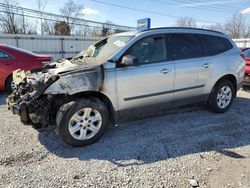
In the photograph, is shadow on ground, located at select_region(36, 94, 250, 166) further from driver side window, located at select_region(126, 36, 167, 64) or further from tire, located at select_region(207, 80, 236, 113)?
driver side window, located at select_region(126, 36, 167, 64)

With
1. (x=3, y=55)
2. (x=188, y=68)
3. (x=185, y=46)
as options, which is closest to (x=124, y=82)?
(x=188, y=68)

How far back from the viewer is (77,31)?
33531 mm

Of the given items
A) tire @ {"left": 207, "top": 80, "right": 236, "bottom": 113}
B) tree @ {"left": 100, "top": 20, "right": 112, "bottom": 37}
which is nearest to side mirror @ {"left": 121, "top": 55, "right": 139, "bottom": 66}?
tire @ {"left": 207, "top": 80, "right": 236, "bottom": 113}

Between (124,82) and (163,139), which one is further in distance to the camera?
(163,139)

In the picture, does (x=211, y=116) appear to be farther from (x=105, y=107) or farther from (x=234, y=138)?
(x=105, y=107)

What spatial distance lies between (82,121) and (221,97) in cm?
324

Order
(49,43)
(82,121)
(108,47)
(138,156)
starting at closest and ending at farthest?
(138,156), (82,121), (108,47), (49,43)

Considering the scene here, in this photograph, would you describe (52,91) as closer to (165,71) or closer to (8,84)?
(165,71)

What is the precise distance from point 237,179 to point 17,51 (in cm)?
643

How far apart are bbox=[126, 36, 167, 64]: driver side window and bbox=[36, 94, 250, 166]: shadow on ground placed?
1287mm

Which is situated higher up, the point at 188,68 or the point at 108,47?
the point at 108,47

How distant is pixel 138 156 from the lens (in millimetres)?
3400

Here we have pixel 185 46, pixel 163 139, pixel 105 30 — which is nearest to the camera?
pixel 163 139

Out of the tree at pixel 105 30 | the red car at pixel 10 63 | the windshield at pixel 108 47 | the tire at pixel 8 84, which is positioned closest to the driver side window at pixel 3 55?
the red car at pixel 10 63
